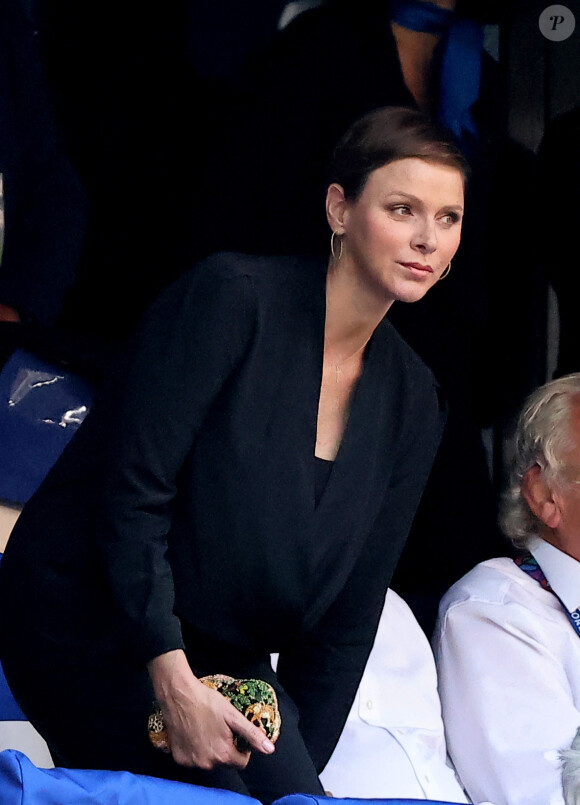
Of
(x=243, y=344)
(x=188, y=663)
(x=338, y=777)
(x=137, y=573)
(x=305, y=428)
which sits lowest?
(x=338, y=777)

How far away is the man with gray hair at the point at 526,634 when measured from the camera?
75.0 inches

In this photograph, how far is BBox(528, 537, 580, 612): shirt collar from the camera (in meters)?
2.06

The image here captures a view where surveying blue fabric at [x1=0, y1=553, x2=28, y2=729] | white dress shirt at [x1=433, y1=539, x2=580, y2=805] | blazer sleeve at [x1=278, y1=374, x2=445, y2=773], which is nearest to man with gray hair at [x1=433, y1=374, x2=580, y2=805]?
white dress shirt at [x1=433, y1=539, x2=580, y2=805]

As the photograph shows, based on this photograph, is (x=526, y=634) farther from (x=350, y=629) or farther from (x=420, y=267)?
(x=420, y=267)

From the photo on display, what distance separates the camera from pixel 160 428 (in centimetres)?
147

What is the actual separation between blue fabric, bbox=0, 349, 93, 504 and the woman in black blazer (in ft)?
1.07

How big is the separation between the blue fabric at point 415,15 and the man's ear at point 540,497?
2.40 ft

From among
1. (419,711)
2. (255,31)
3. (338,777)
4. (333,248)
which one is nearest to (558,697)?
(419,711)

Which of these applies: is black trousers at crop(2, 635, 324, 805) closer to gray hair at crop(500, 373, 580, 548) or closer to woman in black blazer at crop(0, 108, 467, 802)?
woman in black blazer at crop(0, 108, 467, 802)

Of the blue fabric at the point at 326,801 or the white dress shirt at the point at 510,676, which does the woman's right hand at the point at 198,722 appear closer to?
the blue fabric at the point at 326,801

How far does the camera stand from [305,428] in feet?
5.20

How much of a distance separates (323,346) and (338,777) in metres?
0.65

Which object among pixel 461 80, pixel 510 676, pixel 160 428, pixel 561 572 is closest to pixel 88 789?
pixel 160 428

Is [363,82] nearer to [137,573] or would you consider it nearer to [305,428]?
[305,428]
